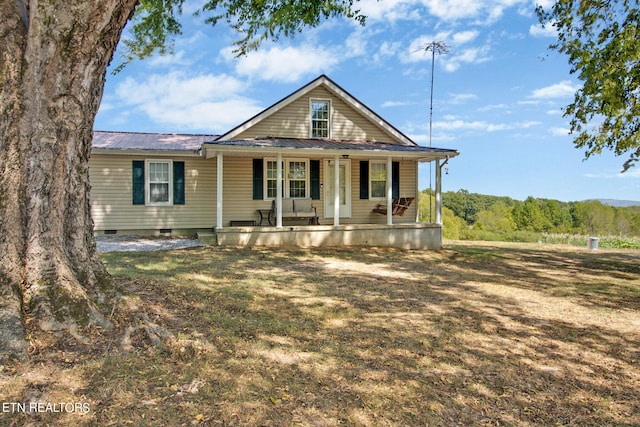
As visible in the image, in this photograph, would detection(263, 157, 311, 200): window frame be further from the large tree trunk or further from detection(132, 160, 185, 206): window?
the large tree trunk

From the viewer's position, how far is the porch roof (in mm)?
11398

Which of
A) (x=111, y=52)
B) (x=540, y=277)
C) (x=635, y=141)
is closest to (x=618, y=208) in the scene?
(x=635, y=141)

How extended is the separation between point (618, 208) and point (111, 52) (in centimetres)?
7204

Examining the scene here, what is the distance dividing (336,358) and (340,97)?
11.9 metres

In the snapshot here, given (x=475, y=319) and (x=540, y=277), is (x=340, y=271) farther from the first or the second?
(x=540, y=277)

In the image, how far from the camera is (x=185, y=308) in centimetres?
478

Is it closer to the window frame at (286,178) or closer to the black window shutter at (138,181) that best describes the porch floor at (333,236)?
the window frame at (286,178)

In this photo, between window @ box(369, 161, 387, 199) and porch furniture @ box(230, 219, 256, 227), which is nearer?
porch furniture @ box(230, 219, 256, 227)

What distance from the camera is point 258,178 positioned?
45.2 feet

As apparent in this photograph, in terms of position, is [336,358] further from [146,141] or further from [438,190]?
[146,141]

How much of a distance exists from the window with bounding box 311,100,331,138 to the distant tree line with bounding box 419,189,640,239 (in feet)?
99.6

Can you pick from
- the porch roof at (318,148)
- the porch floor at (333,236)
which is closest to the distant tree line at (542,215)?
the porch floor at (333,236)

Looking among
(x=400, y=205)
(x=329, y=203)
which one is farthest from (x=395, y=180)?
(x=329, y=203)

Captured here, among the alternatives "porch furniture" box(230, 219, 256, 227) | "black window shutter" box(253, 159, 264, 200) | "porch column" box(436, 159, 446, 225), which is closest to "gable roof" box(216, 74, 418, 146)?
"black window shutter" box(253, 159, 264, 200)
